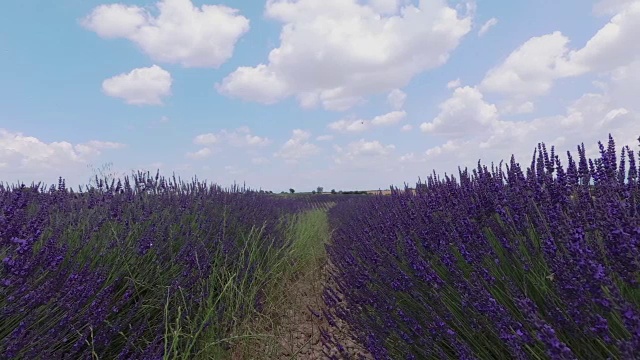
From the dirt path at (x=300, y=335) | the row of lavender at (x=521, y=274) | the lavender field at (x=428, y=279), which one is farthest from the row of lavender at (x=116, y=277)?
the row of lavender at (x=521, y=274)

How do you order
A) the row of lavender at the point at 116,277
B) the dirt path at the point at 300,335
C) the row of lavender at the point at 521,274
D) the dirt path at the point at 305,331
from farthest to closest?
1. the dirt path at the point at 305,331
2. the dirt path at the point at 300,335
3. the row of lavender at the point at 116,277
4. the row of lavender at the point at 521,274

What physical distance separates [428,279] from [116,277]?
1.64 meters

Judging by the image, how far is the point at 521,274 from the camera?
1751 mm

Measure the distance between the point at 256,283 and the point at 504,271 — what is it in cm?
216

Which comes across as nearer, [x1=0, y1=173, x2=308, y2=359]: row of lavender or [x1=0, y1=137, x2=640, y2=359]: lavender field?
[x1=0, y1=137, x2=640, y2=359]: lavender field

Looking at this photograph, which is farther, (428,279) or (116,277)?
(116,277)

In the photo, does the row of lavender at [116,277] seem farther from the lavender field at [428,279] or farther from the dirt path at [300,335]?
the dirt path at [300,335]

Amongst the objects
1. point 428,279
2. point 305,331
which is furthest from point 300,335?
point 428,279

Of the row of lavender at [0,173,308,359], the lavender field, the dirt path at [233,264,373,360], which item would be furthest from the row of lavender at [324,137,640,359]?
the row of lavender at [0,173,308,359]

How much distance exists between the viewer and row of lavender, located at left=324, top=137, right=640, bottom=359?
3.57 ft

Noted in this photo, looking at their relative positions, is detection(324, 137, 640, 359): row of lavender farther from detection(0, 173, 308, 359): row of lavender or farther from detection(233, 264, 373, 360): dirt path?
detection(0, 173, 308, 359): row of lavender

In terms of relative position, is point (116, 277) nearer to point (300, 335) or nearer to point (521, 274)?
point (300, 335)

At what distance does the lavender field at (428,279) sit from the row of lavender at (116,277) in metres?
0.01

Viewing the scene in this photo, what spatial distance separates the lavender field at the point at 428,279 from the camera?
1.18 metres
